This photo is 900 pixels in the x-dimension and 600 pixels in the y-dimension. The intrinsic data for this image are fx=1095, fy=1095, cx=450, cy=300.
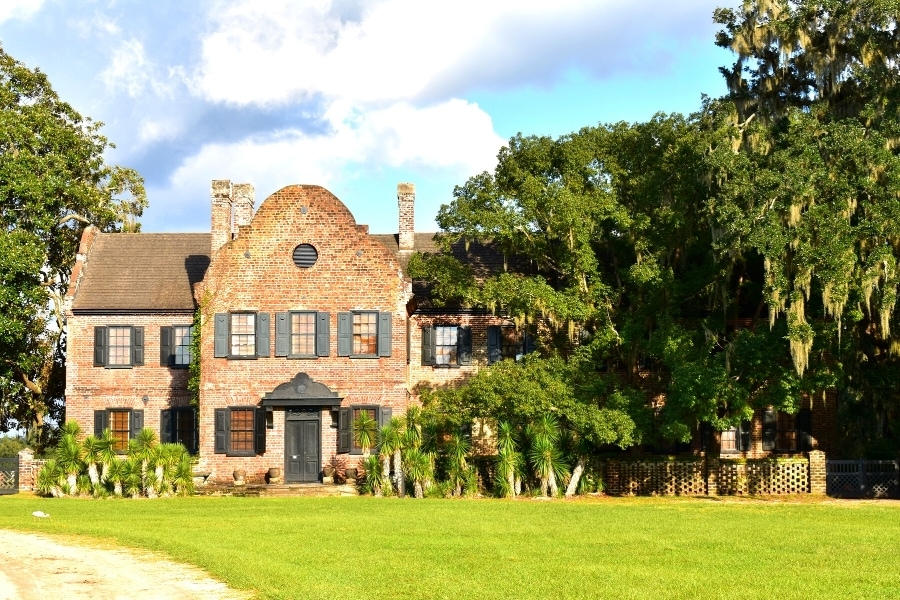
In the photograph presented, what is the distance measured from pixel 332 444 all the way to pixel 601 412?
7.76m

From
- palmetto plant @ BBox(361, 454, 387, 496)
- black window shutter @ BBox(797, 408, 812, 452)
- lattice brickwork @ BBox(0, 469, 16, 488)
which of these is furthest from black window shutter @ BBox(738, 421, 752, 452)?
lattice brickwork @ BBox(0, 469, 16, 488)

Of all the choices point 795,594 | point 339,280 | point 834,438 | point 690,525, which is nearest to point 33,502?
A: point 339,280

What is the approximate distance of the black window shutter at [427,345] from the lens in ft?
109

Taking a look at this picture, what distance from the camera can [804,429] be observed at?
108 ft

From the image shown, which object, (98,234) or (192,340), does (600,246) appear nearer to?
(192,340)

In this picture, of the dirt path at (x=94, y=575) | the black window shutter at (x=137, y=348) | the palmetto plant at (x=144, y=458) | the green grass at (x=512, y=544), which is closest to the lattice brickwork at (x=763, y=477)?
the green grass at (x=512, y=544)

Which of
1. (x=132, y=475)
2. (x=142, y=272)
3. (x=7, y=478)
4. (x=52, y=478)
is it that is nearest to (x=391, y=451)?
(x=132, y=475)

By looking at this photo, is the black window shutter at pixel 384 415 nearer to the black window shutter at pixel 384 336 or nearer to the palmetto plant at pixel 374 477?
the black window shutter at pixel 384 336

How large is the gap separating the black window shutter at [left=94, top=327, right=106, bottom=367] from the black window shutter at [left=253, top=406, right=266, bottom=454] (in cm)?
567

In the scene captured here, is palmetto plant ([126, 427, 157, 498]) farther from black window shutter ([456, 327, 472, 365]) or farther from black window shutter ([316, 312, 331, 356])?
black window shutter ([456, 327, 472, 365])

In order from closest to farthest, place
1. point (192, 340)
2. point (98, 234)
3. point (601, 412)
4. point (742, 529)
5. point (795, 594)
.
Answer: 1. point (795, 594)
2. point (742, 529)
3. point (601, 412)
4. point (192, 340)
5. point (98, 234)

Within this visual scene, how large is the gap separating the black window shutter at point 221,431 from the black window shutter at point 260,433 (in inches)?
32.1

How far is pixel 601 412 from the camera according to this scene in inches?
1104

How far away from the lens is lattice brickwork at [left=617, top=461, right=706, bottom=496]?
1177 inches
